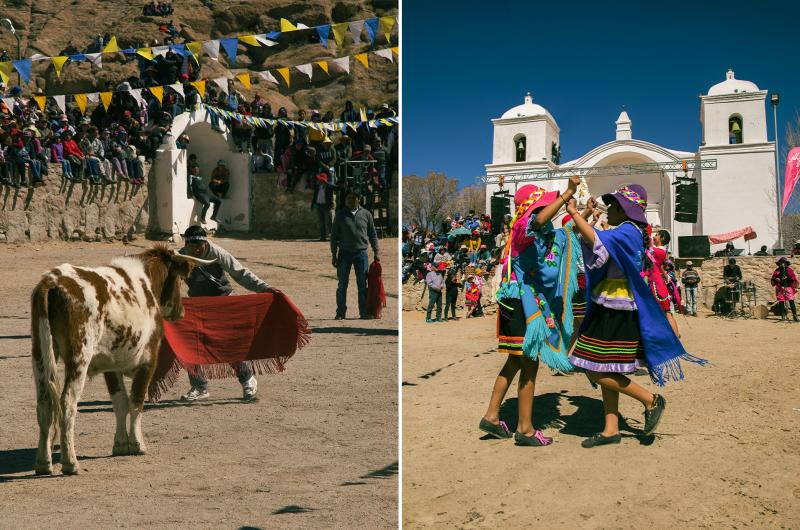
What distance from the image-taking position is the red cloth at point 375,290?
9.33 m

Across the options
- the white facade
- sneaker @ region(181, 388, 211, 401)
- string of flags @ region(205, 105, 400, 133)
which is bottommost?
sneaker @ region(181, 388, 211, 401)

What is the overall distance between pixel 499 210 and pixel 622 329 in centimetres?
886

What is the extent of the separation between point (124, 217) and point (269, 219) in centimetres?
315

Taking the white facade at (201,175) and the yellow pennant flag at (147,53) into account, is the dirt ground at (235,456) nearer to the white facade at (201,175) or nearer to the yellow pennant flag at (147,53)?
the white facade at (201,175)

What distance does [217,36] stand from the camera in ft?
119

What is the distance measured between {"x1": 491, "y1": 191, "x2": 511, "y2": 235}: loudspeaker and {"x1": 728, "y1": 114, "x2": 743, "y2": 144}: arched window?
614 inches

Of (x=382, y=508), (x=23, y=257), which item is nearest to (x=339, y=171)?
(x=23, y=257)

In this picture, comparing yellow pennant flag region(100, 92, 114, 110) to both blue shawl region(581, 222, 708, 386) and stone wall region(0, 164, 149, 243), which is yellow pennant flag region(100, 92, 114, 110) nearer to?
stone wall region(0, 164, 149, 243)

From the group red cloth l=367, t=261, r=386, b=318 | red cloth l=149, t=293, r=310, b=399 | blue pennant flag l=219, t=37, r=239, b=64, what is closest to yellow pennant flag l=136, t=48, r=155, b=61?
blue pennant flag l=219, t=37, r=239, b=64

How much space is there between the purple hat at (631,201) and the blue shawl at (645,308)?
0.07 m

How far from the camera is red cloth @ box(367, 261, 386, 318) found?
9328mm

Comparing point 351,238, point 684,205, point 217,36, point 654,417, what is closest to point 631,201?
point 654,417

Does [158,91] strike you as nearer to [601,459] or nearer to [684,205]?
[684,205]

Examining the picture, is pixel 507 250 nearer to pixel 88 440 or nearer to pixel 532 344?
pixel 532 344
